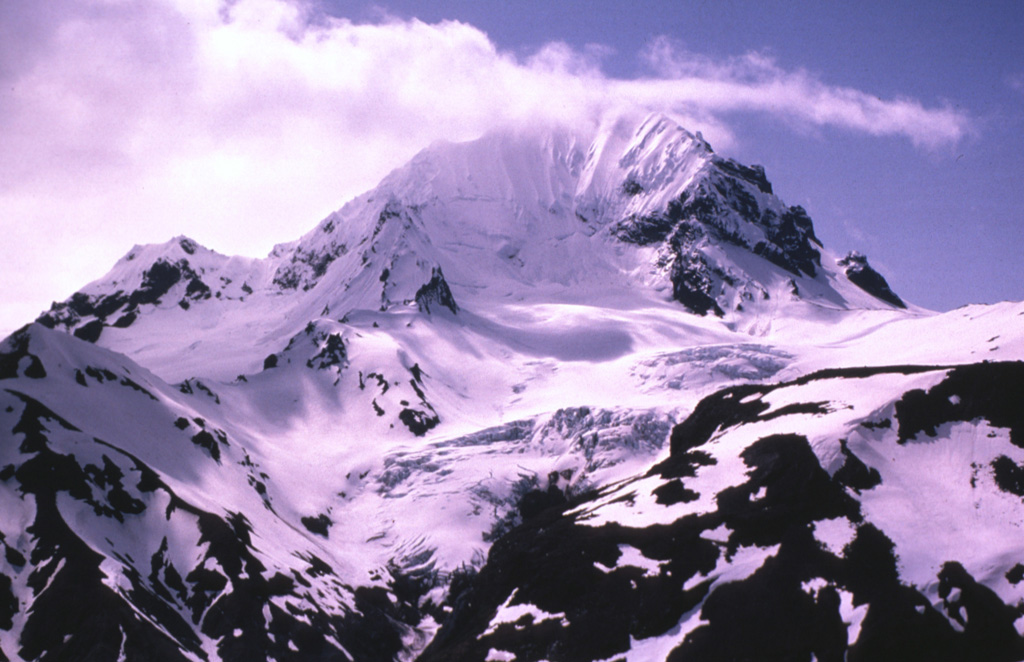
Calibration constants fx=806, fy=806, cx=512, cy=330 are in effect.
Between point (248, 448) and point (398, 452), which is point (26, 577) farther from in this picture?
point (398, 452)

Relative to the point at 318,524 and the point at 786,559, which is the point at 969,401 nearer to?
the point at 786,559

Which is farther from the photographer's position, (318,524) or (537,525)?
(318,524)

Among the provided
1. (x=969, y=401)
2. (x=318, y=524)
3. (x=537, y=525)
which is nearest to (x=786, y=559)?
(x=969, y=401)

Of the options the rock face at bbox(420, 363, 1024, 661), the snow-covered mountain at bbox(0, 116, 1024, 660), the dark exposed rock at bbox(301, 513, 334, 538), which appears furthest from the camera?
the dark exposed rock at bbox(301, 513, 334, 538)

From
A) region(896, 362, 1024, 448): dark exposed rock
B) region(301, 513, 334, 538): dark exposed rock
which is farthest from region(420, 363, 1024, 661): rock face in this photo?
region(301, 513, 334, 538): dark exposed rock

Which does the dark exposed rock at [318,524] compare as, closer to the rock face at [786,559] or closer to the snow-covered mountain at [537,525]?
the snow-covered mountain at [537,525]

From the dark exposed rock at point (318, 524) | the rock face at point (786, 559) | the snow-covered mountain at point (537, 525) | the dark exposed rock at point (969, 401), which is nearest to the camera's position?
the rock face at point (786, 559)

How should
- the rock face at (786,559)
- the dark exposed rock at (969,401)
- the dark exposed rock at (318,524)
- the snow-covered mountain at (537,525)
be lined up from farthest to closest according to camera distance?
the dark exposed rock at (318,524) < the dark exposed rock at (969,401) < the snow-covered mountain at (537,525) < the rock face at (786,559)

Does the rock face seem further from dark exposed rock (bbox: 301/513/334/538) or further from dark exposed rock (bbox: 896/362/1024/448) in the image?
dark exposed rock (bbox: 301/513/334/538)

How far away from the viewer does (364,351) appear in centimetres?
18725

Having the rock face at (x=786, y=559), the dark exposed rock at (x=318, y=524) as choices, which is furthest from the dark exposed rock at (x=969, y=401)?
the dark exposed rock at (x=318, y=524)

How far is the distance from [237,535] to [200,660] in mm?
20523

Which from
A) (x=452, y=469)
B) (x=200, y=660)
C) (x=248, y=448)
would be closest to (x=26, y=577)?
(x=200, y=660)

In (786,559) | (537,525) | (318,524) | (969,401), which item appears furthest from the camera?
(318,524)
